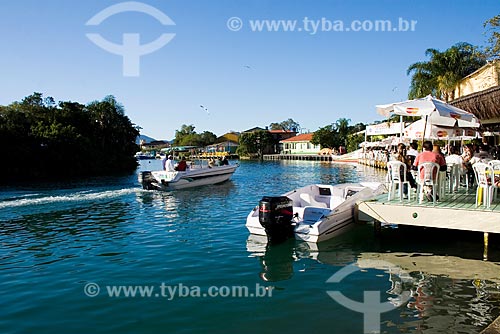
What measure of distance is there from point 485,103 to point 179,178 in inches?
666

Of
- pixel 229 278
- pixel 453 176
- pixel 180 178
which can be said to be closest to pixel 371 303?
pixel 229 278

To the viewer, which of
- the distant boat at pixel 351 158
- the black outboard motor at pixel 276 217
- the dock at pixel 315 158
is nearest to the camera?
the black outboard motor at pixel 276 217

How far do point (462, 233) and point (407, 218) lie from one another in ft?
9.57

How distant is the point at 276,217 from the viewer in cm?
957

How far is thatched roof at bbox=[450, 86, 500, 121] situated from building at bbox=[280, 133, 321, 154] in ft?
247

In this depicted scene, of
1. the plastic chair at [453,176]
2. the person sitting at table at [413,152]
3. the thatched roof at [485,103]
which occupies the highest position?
the thatched roof at [485,103]

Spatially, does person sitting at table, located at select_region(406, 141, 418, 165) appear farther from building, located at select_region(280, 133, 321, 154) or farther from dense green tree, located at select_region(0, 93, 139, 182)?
building, located at select_region(280, 133, 321, 154)

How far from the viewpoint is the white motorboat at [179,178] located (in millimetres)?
24125

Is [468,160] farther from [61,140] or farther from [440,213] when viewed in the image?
[61,140]

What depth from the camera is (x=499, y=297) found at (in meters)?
6.70

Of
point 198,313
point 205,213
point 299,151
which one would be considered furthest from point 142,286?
point 299,151

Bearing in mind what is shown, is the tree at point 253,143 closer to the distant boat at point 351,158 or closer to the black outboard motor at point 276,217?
the distant boat at point 351,158

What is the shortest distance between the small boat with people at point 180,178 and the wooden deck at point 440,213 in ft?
53.1

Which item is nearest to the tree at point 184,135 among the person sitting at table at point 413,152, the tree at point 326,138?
the tree at point 326,138
